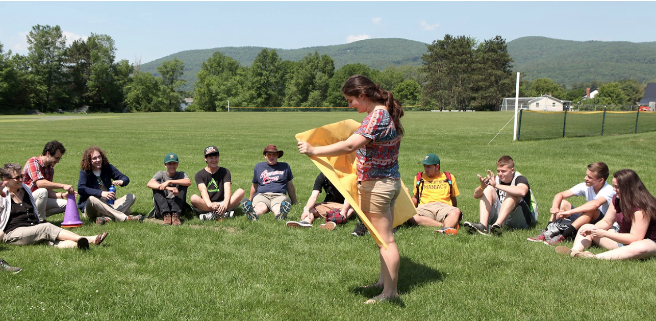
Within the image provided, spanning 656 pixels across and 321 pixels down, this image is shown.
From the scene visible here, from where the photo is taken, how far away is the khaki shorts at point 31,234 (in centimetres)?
587

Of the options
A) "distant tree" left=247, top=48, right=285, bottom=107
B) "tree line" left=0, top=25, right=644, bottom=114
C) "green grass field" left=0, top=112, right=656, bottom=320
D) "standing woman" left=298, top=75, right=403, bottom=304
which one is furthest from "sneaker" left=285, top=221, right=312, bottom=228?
"distant tree" left=247, top=48, right=285, bottom=107

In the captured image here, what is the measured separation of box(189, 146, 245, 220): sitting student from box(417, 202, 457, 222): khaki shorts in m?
2.93

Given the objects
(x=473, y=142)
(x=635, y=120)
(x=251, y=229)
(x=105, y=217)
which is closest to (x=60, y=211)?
(x=105, y=217)

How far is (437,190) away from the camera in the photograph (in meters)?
7.67

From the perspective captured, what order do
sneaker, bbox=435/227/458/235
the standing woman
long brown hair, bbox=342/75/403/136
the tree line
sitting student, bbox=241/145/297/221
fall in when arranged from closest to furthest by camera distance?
the standing woman → long brown hair, bbox=342/75/403/136 → sneaker, bbox=435/227/458/235 → sitting student, bbox=241/145/297/221 → the tree line

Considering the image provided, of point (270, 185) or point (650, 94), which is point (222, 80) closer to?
point (650, 94)

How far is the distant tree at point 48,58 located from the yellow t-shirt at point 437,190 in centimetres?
8963

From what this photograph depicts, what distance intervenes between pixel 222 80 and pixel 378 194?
134 metres

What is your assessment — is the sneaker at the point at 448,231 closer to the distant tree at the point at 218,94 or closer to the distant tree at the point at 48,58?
the distant tree at the point at 48,58

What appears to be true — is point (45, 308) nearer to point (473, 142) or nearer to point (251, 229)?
point (251, 229)

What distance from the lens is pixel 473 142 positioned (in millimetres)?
22641

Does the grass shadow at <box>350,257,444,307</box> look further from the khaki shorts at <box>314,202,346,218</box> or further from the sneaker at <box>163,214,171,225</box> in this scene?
the sneaker at <box>163,214,171,225</box>

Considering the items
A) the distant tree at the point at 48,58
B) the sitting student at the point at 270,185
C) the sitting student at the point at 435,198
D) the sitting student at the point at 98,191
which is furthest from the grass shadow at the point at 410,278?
the distant tree at the point at 48,58

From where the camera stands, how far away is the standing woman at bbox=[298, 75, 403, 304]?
3988 millimetres
